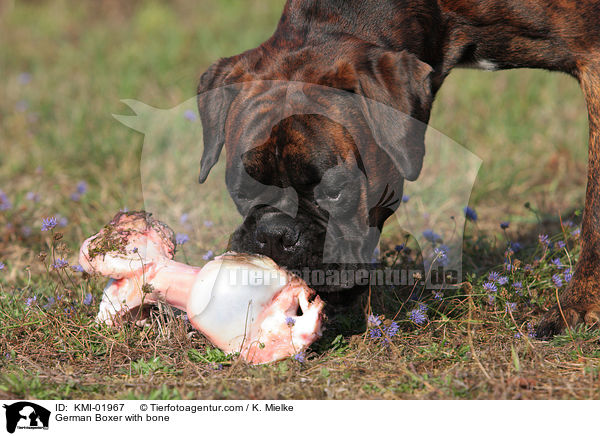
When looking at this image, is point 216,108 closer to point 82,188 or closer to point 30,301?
point 30,301

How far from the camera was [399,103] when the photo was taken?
288cm

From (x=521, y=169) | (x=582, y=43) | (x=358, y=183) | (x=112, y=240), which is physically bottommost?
(x=521, y=169)

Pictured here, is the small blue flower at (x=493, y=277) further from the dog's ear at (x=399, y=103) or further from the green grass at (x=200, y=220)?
the dog's ear at (x=399, y=103)

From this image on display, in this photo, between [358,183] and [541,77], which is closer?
[358,183]

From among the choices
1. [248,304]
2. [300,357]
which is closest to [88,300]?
[248,304]

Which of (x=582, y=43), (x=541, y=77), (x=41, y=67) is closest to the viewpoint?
(x=582, y=43)

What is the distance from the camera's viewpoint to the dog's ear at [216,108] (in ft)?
10.8

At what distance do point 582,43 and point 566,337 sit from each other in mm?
1286

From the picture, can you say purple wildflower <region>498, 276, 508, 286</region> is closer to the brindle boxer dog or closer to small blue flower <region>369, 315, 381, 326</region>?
the brindle boxer dog

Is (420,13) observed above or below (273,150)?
above

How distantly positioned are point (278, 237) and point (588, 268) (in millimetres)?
1305
